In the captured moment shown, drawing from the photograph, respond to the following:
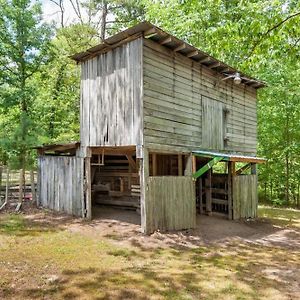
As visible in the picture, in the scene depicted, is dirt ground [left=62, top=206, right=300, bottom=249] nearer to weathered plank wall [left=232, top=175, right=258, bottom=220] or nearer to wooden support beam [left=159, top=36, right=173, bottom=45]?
weathered plank wall [left=232, top=175, right=258, bottom=220]

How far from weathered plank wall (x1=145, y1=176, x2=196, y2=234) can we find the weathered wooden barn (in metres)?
0.03

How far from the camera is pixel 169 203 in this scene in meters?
10.9

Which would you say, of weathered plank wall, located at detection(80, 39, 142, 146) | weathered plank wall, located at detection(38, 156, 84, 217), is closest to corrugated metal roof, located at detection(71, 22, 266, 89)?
weathered plank wall, located at detection(80, 39, 142, 146)

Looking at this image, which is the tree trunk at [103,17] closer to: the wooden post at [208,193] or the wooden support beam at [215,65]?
the wooden support beam at [215,65]

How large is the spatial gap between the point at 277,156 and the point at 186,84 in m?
12.6

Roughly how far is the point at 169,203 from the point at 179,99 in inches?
148

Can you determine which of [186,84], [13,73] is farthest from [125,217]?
[13,73]

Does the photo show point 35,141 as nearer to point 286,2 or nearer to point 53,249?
point 53,249

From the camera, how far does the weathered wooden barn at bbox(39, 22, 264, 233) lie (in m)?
10.3

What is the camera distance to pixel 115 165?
50.3ft

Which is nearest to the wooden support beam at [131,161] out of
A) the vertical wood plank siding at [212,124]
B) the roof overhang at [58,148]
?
the roof overhang at [58,148]

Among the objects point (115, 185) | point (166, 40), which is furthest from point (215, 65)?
point (115, 185)

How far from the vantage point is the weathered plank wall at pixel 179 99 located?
10414mm

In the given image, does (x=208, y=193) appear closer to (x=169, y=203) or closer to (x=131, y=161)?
(x=131, y=161)
